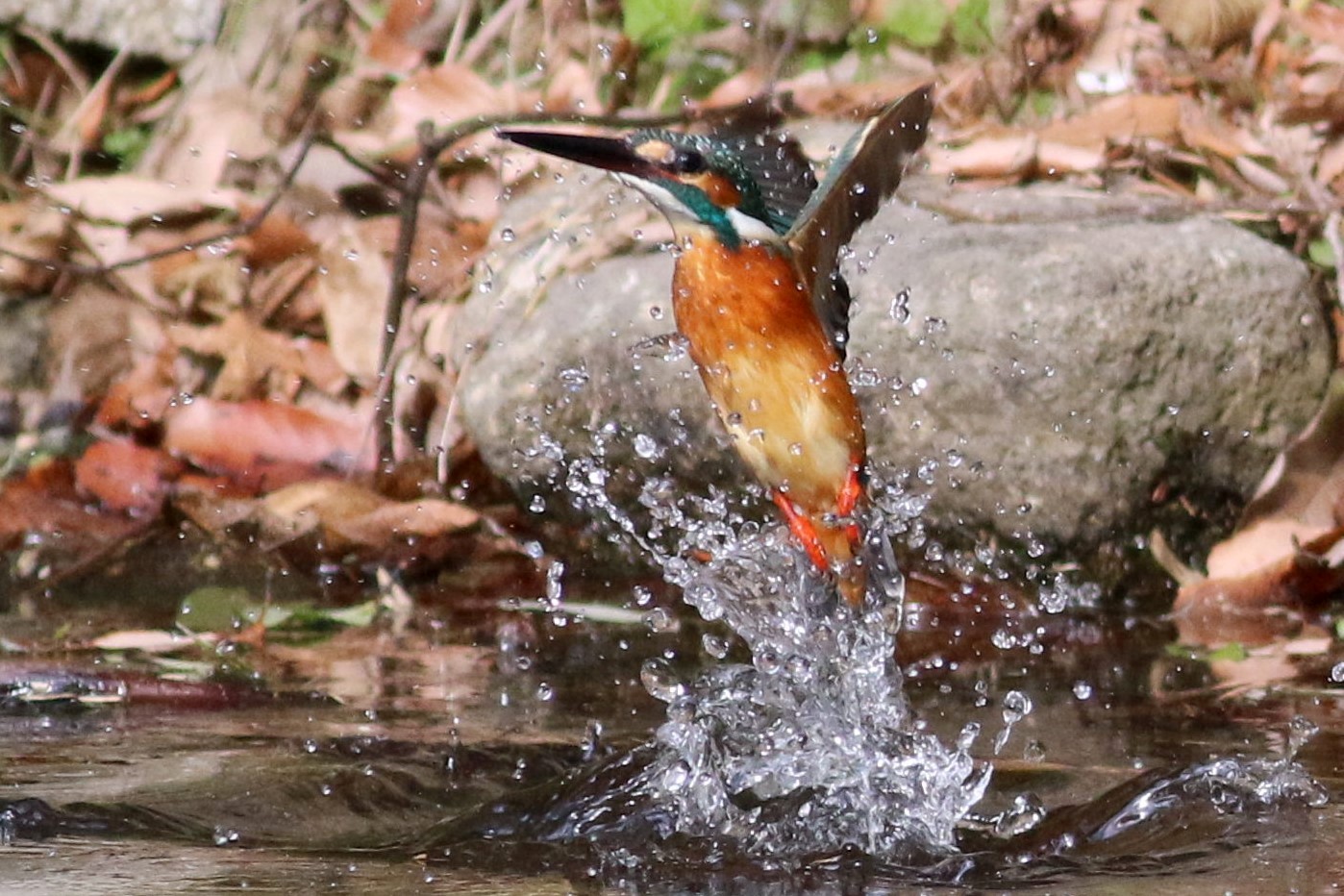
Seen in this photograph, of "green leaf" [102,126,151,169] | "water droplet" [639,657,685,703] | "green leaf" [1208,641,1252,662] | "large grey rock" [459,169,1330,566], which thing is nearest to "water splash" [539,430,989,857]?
"water droplet" [639,657,685,703]

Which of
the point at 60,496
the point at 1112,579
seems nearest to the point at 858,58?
the point at 1112,579

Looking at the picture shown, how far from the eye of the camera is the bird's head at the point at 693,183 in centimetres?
276

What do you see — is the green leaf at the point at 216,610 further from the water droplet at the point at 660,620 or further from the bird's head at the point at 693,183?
the bird's head at the point at 693,183

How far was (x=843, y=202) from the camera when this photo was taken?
112 inches

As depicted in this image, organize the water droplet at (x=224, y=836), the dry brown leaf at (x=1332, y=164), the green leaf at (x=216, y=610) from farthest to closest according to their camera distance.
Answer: the dry brown leaf at (x=1332, y=164) → the green leaf at (x=216, y=610) → the water droplet at (x=224, y=836)

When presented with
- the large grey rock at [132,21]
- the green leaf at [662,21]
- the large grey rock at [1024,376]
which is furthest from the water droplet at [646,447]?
the large grey rock at [132,21]

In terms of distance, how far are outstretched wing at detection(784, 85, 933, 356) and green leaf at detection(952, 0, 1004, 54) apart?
2829 mm

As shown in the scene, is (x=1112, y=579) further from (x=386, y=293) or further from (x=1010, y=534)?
(x=386, y=293)

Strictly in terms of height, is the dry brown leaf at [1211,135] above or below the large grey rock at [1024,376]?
above

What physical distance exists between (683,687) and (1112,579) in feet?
4.31

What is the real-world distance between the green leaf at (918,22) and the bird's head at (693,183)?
3.09m

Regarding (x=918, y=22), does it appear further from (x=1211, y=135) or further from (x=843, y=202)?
(x=843, y=202)

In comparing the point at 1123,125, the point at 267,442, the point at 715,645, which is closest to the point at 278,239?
the point at 267,442

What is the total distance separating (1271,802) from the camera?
2553 mm
